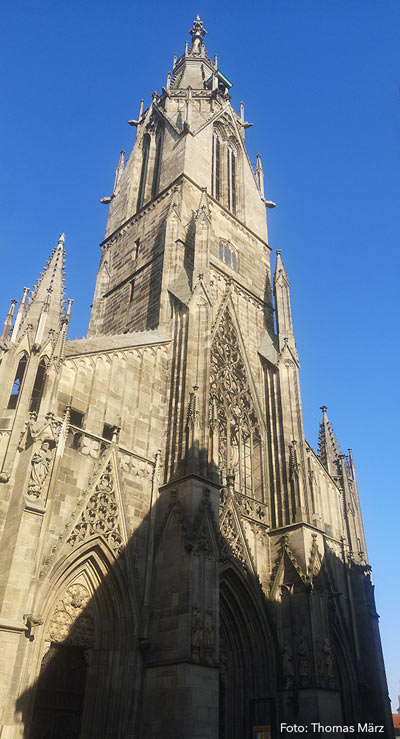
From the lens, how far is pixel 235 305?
21688 millimetres

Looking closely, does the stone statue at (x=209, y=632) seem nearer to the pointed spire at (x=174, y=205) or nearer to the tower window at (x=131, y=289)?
the tower window at (x=131, y=289)

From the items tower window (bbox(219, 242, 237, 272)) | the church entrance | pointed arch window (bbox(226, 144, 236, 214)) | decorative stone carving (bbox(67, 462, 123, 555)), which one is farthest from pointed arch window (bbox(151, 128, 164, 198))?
the church entrance

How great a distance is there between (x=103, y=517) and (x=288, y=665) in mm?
6310

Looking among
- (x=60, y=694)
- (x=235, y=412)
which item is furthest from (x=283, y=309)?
(x=60, y=694)

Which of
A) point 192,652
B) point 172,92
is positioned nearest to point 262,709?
point 192,652

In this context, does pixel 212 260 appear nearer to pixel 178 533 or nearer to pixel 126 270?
pixel 126 270

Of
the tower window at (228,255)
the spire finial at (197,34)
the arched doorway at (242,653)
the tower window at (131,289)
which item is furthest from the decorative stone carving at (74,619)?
the spire finial at (197,34)

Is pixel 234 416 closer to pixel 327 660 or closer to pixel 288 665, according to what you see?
pixel 288 665

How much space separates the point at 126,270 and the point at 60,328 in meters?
9.61

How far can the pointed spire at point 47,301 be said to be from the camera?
14.3 metres

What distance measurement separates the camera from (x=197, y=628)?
485 inches

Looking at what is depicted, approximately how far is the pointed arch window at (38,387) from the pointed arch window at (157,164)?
13023 millimetres

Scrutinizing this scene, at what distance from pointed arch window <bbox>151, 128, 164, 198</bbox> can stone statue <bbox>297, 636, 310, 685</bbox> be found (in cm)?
1786

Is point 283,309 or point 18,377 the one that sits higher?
point 283,309
